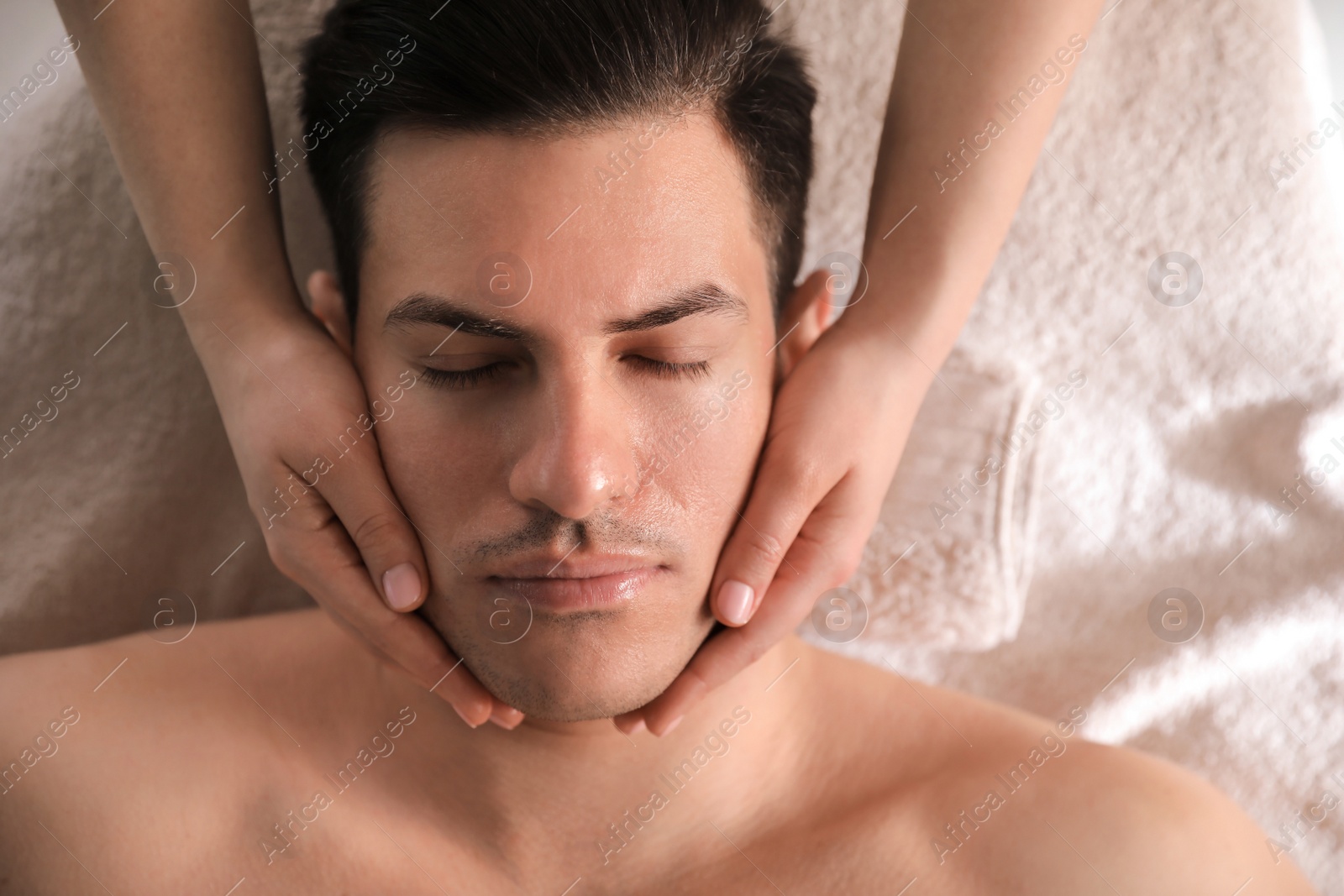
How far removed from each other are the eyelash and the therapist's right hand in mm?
117

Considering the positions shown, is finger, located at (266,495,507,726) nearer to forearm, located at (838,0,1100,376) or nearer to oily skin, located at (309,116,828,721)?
oily skin, located at (309,116,828,721)

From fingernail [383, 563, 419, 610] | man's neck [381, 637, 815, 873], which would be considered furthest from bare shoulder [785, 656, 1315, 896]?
fingernail [383, 563, 419, 610]

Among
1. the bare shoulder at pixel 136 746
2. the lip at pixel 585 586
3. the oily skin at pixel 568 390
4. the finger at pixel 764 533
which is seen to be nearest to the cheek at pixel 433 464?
the oily skin at pixel 568 390

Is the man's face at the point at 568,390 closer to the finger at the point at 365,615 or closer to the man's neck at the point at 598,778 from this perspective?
the finger at the point at 365,615

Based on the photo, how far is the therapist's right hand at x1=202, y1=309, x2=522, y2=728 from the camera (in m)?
1.10

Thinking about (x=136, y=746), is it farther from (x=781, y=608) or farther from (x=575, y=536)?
(x=781, y=608)

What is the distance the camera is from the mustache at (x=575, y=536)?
1.00 m

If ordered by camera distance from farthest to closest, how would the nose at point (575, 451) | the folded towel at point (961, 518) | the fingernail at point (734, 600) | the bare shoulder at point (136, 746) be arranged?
1. the folded towel at point (961, 518)
2. the bare shoulder at point (136, 746)
3. the fingernail at point (734, 600)
4. the nose at point (575, 451)

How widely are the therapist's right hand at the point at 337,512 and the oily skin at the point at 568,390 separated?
3 centimetres

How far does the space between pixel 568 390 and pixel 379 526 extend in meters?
0.29

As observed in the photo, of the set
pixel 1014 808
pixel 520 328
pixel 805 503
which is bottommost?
pixel 1014 808

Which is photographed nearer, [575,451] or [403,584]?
[575,451]

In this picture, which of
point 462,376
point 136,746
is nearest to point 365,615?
point 462,376

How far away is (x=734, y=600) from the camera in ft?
3.55
